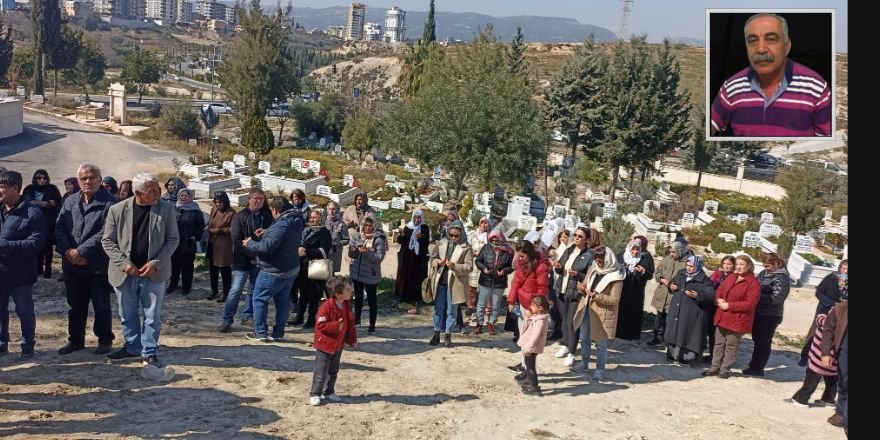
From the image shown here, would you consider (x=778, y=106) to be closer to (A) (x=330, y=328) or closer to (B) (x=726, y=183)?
(A) (x=330, y=328)

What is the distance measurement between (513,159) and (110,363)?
16.7 m

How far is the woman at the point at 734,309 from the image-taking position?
699 cm

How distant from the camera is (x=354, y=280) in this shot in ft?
25.5

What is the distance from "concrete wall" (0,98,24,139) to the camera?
3056cm

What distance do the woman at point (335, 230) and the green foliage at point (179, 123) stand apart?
31313 mm

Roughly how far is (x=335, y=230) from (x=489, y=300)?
2.05 meters

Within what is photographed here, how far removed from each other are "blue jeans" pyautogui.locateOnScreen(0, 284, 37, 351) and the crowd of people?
12 mm

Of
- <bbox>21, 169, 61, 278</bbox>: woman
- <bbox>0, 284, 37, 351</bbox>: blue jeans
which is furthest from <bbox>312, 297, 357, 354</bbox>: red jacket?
<bbox>21, 169, 61, 278</bbox>: woman

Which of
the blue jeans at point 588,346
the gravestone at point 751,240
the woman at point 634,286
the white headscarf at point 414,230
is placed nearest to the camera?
the blue jeans at point 588,346

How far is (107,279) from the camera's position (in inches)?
237

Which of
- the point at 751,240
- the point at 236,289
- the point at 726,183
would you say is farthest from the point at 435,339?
the point at 726,183

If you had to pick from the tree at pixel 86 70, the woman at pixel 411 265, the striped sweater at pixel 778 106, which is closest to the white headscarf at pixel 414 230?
the woman at pixel 411 265

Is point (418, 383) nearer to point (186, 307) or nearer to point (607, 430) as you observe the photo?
point (607, 430)

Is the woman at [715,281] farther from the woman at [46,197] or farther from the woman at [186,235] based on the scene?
the woman at [46,197]
